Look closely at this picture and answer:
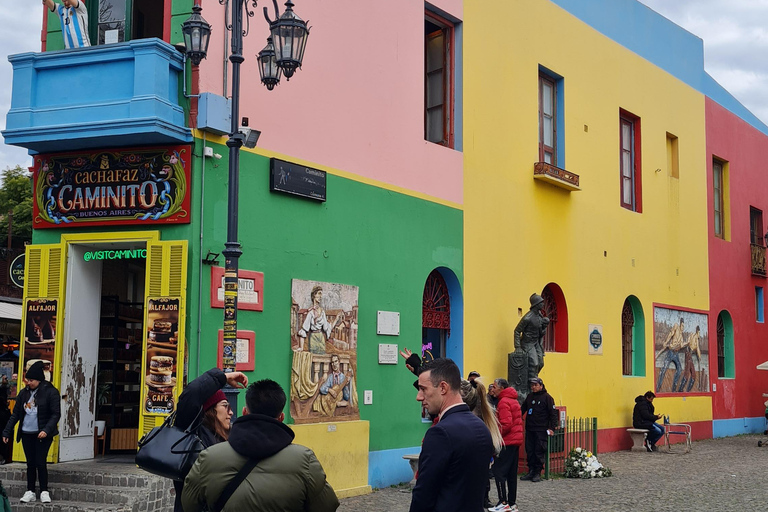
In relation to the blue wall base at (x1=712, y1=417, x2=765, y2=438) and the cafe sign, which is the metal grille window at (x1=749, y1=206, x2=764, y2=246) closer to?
the blue wall base at (x1=712, y1=417, x2=765, y2=438)

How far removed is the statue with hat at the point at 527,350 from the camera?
16.7m

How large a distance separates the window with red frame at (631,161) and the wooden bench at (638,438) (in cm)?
509

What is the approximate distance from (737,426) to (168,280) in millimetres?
19357

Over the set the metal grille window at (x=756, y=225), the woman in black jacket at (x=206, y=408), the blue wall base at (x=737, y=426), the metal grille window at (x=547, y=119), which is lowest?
the blue wall base at (x=737, y=426)

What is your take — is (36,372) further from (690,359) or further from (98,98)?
(690,359)

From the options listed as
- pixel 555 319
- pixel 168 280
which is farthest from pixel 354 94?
pixel 555 319

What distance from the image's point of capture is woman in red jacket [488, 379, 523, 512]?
1233 centimetres

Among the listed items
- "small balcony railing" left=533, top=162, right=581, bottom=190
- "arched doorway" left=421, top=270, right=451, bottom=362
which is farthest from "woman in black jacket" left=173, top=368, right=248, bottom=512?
"small balcony railing" left=533, top=162, right=581, bottom=190

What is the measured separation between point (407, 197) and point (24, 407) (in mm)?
6676

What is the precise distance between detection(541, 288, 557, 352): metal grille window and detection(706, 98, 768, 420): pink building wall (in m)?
7.64

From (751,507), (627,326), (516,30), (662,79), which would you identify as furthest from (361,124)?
(662,79)

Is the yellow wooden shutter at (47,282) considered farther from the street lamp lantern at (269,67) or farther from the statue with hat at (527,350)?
the statue with hat at (527,350)

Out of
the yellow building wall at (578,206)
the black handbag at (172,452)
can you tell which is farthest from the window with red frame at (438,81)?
the black handbag at (172,452)

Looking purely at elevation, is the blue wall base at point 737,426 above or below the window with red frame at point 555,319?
below
